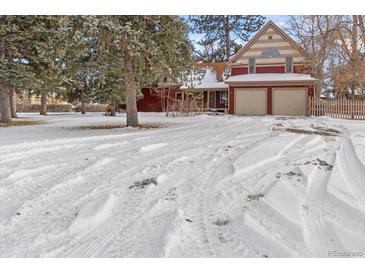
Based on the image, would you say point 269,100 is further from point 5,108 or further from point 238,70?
point 5,108

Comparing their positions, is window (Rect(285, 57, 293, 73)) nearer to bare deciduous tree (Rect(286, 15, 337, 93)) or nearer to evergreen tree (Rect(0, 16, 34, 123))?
bare deciduous tree (Rect(286, 15, 337, 93))

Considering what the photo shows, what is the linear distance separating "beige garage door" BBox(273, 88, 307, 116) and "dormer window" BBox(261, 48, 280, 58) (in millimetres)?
2604

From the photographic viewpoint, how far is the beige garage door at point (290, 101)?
70.4 ft

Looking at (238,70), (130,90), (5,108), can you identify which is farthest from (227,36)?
(130,90)

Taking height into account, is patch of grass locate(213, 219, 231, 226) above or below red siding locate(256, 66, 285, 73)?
below

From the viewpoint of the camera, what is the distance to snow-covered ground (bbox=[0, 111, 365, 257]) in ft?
8.20

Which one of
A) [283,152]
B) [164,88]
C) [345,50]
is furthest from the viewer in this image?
[164,88]

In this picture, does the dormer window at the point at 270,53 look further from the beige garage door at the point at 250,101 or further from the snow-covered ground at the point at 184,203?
the snow-covered ground at the point at 184,203

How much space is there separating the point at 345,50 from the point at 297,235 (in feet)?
57.7

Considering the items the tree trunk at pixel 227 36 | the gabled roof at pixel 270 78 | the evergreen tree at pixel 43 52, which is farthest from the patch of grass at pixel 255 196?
the tree trunk at pixel 227 36

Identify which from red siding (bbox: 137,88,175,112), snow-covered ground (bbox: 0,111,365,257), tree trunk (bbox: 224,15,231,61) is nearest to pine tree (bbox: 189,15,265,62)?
tree trunk (bbox: 224,15,231,61)
